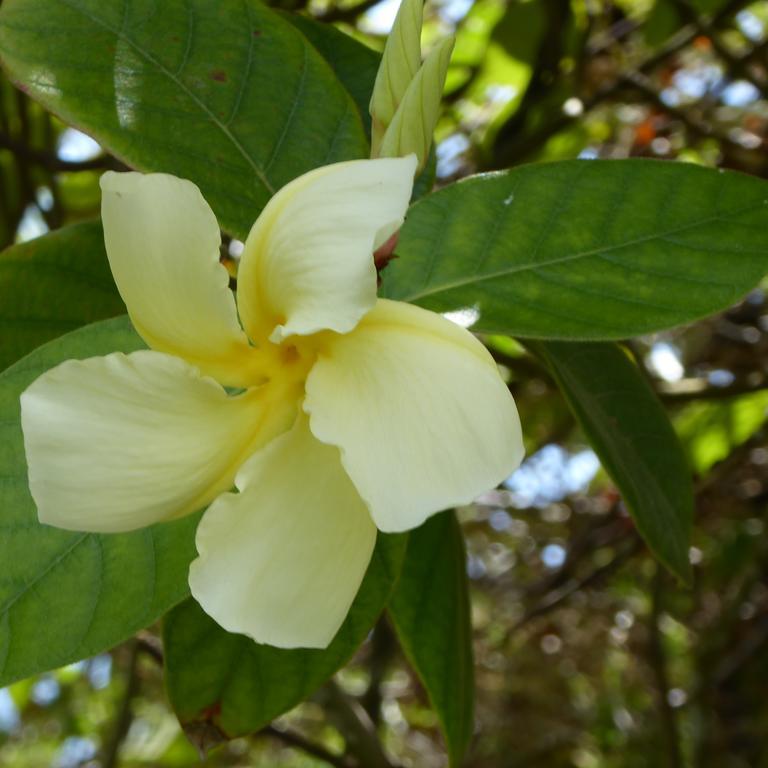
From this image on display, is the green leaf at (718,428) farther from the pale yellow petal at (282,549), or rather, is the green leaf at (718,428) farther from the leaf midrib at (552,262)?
the pale yellow petal at (282,549)

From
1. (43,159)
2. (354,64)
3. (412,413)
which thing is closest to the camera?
(412,413)

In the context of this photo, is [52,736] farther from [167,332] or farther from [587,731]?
[167,332]

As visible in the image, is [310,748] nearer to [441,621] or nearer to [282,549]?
[441,621]

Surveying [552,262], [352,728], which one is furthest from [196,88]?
[352,728]

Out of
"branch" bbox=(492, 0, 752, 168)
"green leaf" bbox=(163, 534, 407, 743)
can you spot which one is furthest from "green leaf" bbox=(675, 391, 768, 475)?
"green leaf" bbox=(163, 534, 407, 743)

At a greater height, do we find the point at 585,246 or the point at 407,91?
the point at 407,91
